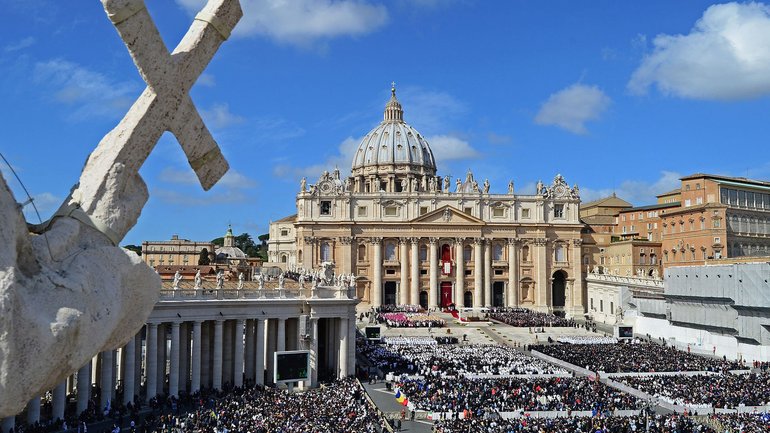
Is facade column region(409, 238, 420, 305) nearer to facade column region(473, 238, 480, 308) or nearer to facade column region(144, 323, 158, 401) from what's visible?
facade column region(473, 238, 480, 308)

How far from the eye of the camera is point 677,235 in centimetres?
8812

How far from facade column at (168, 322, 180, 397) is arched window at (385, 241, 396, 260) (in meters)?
65.0

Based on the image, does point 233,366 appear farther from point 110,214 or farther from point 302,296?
point 110,214

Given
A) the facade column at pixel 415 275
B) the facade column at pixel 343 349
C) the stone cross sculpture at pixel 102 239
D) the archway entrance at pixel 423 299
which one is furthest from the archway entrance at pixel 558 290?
the stone cross sculpture at pixel 102 239

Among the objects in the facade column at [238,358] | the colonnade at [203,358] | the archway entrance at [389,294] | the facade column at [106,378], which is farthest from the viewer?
the archway entrance at [389,294]

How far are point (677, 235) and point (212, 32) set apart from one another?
87.8 metres

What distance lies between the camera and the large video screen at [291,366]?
1468 inches

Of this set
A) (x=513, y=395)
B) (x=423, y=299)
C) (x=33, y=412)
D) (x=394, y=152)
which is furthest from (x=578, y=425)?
(x=394, y=152)

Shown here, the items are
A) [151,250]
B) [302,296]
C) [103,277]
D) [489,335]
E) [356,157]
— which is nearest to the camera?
[103,277]

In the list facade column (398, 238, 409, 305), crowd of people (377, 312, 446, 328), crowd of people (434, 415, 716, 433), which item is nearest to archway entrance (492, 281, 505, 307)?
facade column (398, 238, 409, 305)

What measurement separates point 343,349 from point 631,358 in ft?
60.5

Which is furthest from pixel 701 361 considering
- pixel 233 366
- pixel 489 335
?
pixel 233 366

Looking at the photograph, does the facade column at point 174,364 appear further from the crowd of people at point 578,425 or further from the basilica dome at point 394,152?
the basilica dome at point 394,152

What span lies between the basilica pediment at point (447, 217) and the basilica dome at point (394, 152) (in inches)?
1333
